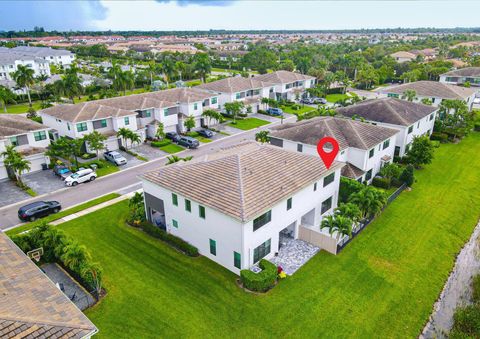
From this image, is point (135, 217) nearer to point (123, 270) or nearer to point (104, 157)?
point (123, 270)

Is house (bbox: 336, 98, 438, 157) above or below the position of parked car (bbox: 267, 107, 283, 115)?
above

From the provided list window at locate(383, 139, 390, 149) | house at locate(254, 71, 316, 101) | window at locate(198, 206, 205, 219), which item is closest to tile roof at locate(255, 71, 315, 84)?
house at locate(254, 71, 316, 101)

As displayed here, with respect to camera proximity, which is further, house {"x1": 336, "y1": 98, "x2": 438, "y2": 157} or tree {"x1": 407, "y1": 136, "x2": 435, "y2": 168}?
house {"x1": 336, "y1": 98, "x2": 438, "y2": 157}

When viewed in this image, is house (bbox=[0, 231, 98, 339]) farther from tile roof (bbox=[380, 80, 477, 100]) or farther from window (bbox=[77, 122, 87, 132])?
tile roof (bbox=[380, 80, 477, 100])

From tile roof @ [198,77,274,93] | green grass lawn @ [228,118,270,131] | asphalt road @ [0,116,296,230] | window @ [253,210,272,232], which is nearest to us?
window @ [253,210,272,232]

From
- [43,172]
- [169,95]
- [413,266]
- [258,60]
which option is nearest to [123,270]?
[413,266]

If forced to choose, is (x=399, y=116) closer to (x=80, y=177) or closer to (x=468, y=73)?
(x=80, y=177)
